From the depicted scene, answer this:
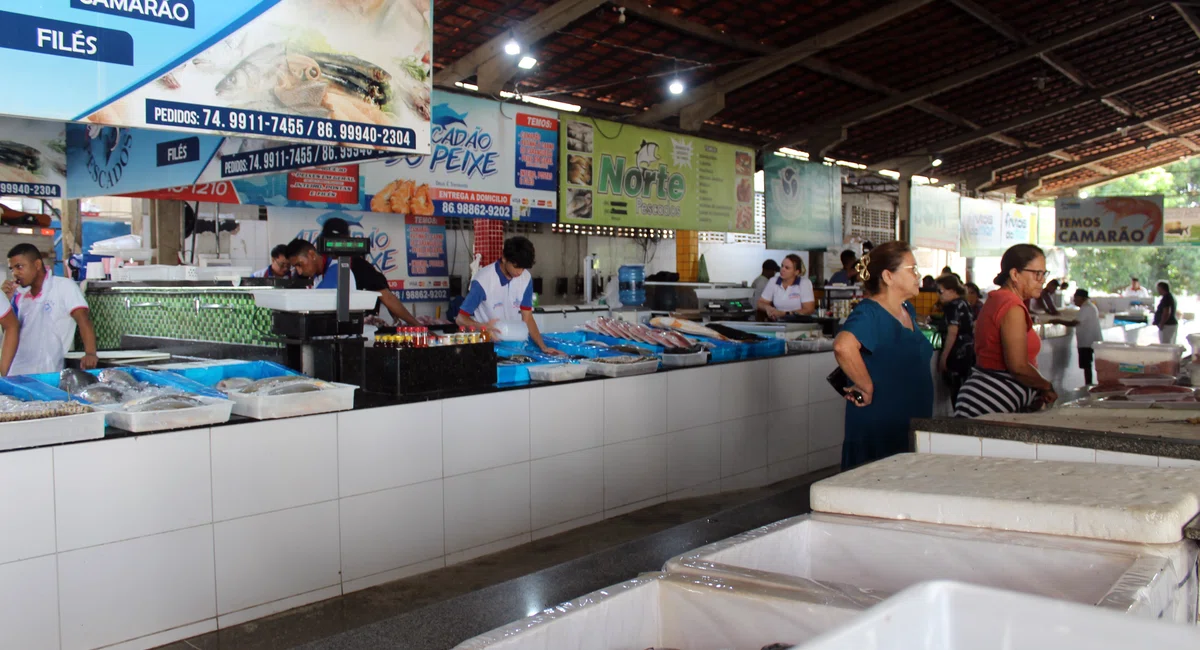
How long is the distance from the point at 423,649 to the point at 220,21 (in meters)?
3.35

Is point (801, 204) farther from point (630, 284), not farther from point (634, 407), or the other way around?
point (634, 407)

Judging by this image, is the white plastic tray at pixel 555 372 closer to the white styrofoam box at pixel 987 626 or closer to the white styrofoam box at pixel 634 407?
the white styrofoam box at pixel 634 407

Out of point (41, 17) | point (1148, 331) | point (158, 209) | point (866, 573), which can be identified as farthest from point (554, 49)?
point (1148, 331)

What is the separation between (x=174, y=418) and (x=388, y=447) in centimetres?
98

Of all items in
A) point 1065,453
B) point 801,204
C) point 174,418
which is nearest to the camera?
point 1065,453

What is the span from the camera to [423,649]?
137cm

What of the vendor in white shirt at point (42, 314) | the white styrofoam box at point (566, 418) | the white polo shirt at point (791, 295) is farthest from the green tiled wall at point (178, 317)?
the white polo shirt at point (791, 295)

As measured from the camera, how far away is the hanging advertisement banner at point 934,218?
1610 centimetres

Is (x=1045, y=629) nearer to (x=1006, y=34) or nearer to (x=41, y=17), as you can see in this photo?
(x=41, y=17)

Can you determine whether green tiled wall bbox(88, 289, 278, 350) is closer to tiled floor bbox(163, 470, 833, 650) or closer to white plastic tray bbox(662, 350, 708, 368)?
tiled floor bbox(163, 470, 833, 650)

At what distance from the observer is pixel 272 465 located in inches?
149

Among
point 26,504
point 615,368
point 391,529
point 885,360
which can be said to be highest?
point 885,360

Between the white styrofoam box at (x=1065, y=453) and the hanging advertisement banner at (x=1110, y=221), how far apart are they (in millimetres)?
17067

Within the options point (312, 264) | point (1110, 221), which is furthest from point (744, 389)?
point (1110, 221)
